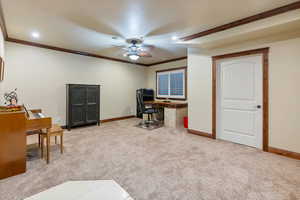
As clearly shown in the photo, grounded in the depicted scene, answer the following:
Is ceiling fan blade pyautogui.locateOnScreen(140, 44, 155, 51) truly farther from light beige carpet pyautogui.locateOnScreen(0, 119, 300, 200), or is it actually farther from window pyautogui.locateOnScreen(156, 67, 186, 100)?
light beige carpet pyautogui.locateOnScreen(0, 119, 300, 200)

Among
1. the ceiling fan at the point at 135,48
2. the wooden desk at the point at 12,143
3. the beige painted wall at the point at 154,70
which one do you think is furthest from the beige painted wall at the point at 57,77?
the wooden desk at the point at 12,143

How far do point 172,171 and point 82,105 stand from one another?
11.8ft

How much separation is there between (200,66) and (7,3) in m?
3.96

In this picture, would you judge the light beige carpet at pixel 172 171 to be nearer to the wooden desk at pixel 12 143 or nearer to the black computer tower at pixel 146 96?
the wooden desk at pixel 12 143

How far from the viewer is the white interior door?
3143mm

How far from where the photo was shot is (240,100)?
133 inches

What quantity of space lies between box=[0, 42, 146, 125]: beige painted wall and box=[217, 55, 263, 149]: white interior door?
12.7 ft

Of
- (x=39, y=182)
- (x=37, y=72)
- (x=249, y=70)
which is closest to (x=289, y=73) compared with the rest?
(x=249, y=70)

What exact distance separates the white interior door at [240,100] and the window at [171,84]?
Result: 2.21 m

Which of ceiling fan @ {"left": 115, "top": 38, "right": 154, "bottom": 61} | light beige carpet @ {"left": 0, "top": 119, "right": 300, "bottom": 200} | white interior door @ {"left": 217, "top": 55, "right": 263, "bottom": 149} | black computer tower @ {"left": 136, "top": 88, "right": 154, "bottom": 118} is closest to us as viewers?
light beige carpet @ {"left": 0, "top": 119, "right": 300, "bottom": 200}

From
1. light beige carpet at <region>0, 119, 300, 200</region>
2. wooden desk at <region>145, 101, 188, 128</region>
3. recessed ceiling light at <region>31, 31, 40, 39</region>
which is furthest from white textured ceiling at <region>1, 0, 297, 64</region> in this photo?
light beige carpet at <region>0, 119, 300, 200</region>

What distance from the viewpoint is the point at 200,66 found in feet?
13.0

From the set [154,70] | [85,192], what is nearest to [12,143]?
[85,192]

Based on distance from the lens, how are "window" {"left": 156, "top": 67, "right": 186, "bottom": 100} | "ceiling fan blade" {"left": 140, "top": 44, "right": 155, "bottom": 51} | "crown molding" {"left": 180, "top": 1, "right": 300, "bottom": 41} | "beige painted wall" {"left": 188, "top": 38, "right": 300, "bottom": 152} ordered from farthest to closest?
"window" {"left": 156, "top": 67, "right": 186, "bottom": 100} → "ceiling fan blade" {"left": 140, "top": 44, "right": 155, "bottom": 51} → "beige painted wall" {"left": 188, "top": 38, "right": 300, "bottom": 152} → "crown molding" {"left": 180, "top": 1, "right": 300, "bottom": 41}
